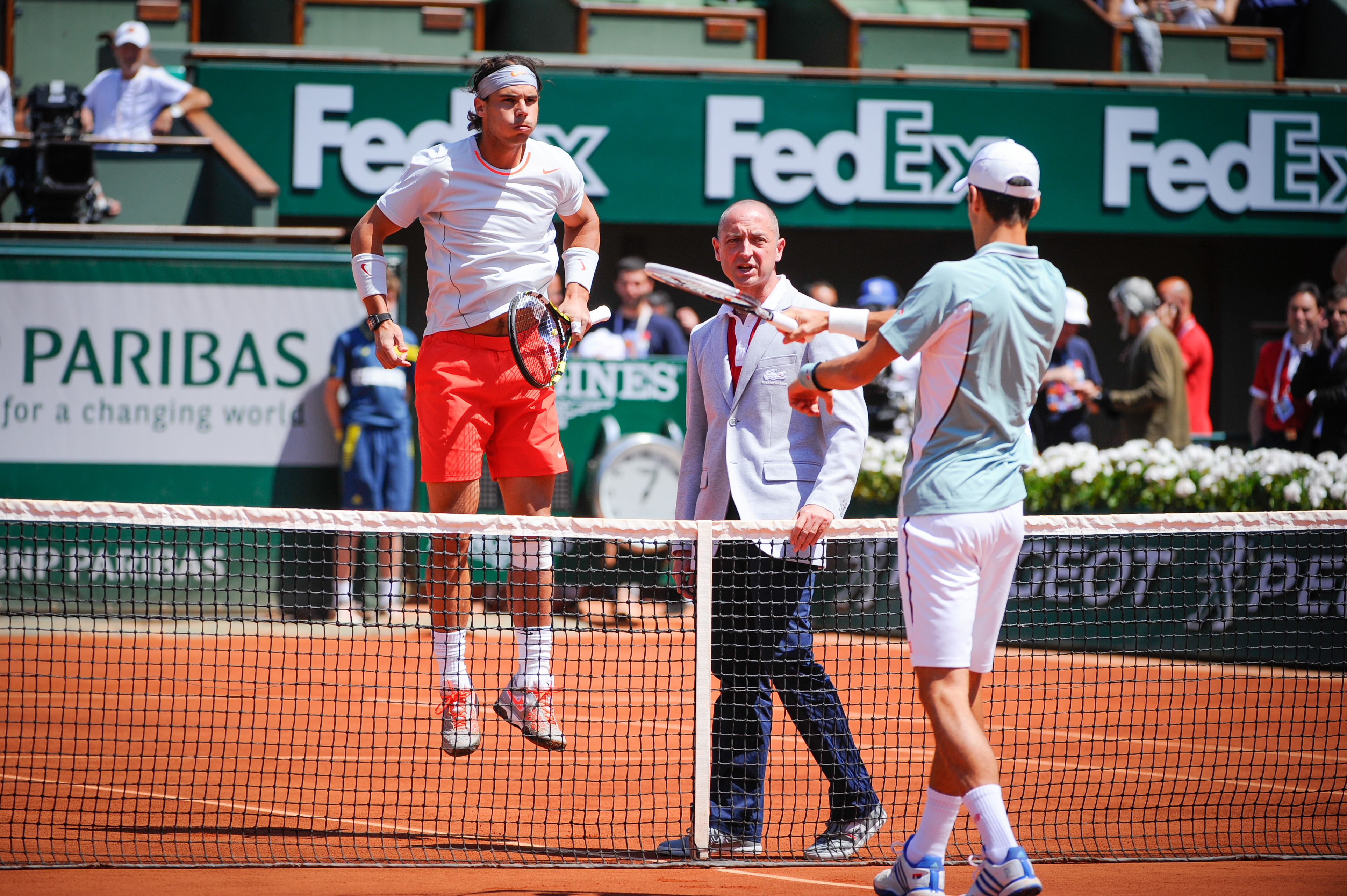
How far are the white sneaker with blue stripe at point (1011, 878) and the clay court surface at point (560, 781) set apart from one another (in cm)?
84

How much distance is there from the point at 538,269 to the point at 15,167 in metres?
8.06

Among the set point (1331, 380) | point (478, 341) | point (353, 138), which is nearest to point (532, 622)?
point (478, 341)

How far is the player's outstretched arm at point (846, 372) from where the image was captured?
12.3ft

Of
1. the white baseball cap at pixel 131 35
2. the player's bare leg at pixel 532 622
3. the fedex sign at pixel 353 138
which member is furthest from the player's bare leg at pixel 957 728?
the white baseball cap at pixel 131 35

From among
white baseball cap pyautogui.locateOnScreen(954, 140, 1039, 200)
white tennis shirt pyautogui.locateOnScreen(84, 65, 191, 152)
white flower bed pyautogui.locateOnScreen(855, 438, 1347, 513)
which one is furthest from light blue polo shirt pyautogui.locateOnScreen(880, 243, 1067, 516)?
white tennis shirt pyautogui.locateOnScreen(84, 65, 191, 152)

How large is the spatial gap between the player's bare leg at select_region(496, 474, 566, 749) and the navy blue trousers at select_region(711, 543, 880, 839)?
30.6 inches

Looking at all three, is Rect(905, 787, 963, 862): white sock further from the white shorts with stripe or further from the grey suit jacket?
the grey suit jacket

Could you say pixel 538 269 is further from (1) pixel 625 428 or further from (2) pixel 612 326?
(2) pixel 612 326

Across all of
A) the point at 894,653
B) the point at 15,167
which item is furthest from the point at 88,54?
the point at 894,653

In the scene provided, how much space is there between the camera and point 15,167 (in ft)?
38.4

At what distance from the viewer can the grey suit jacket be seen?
471cm

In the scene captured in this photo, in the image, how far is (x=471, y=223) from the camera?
17.5 ft

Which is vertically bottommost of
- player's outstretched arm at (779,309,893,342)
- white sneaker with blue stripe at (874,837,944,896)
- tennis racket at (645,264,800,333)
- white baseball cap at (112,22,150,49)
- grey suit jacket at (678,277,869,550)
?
white sneaker with blue stripe at (874,837,944,896)

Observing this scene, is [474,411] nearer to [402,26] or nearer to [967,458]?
[967,458]
